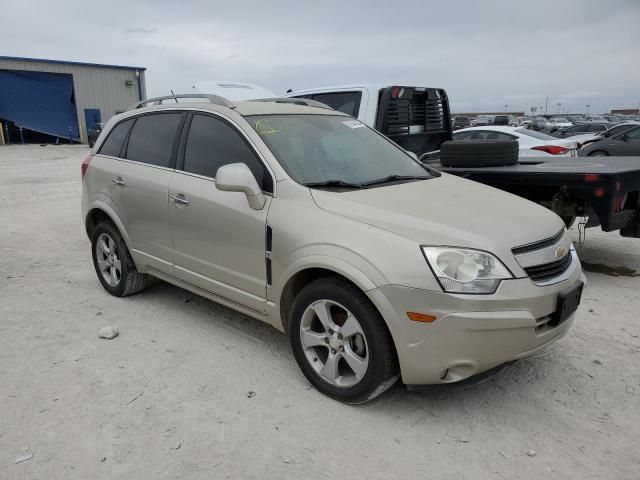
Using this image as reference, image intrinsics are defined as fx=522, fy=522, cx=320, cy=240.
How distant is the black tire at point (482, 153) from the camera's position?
218 inches

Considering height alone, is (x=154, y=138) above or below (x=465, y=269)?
above

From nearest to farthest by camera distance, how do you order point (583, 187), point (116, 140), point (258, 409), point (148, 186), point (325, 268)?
point (325, 268) → point (258, 409) → point (148, 186) → point (583, 187) → point (116, 140)

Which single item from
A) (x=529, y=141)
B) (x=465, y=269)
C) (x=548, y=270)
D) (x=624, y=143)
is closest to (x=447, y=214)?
(x=465, y=269)

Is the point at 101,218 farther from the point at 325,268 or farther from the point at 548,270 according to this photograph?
the point at 548,270

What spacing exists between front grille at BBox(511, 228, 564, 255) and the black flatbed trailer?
1817 millimetres

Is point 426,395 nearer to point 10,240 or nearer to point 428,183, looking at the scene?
point 428,183

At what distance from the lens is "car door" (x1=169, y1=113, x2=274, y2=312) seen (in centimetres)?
347

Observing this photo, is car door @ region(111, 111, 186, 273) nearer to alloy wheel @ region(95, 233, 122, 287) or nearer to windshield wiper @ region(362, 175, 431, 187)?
alloy wheel @ region(95, 233, 122, 287)

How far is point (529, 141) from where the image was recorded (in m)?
10.4

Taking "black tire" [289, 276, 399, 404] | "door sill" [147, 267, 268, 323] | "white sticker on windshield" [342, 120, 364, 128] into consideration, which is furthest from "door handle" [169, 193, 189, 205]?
"white sticker on windshield" [342, 120, 364, 128]

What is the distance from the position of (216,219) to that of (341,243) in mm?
1131

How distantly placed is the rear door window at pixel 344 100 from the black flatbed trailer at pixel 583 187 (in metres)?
1.67

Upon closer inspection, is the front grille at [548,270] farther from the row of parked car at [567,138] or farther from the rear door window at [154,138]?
the row of parked car at [567,138]

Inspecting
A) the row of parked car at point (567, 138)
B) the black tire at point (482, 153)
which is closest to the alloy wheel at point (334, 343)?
the black tire at point (482, 153)
